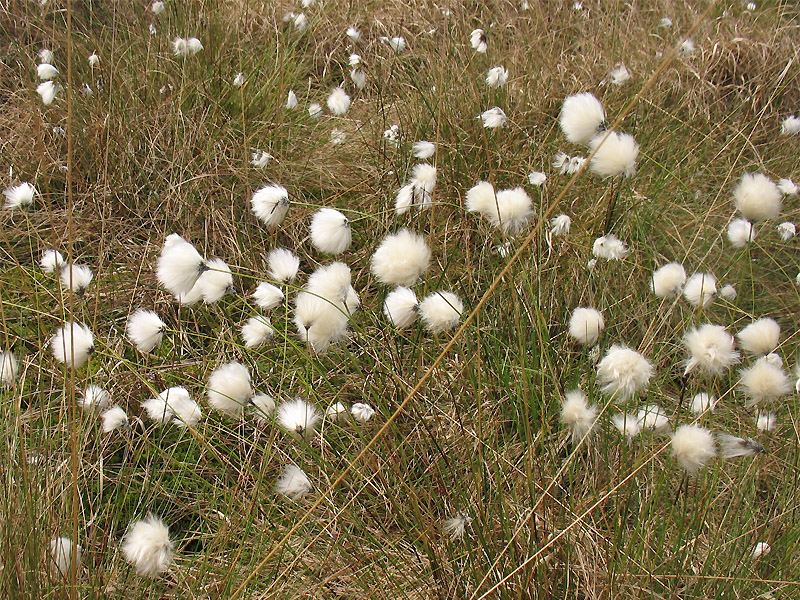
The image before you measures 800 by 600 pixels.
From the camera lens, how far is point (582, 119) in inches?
51.4

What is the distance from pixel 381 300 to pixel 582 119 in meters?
0.91

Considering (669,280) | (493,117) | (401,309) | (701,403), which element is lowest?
(701,403)

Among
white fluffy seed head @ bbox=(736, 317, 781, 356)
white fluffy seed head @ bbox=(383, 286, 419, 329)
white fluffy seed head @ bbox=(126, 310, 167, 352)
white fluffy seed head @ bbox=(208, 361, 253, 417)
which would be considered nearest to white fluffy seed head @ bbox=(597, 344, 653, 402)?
white fluffy seed head @ bbox=(736, 317, 781, 356)

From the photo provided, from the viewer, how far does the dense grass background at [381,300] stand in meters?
1.33

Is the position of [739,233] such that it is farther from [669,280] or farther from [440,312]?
[440,312]

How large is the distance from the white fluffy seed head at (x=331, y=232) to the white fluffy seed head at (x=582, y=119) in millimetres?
490

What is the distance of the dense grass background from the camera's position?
1.33 metres

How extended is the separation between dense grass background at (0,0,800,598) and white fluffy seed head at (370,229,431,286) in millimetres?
190

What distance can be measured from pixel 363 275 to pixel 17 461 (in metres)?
1.28

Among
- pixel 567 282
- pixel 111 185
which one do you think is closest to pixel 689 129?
pixel 567 282

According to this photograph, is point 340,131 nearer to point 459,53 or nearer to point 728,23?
point 459,53

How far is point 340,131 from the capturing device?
3.11 meters

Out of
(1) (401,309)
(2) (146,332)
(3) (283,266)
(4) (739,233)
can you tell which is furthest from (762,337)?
(2) (146,332)

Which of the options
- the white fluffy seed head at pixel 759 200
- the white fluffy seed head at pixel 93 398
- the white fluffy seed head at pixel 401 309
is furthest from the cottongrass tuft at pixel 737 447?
the white fluffy seed head at pixel 93 398
